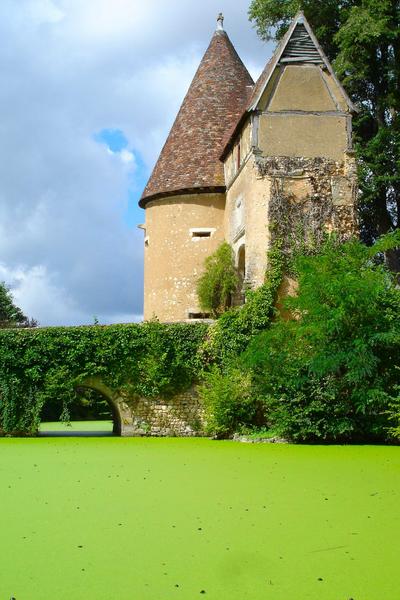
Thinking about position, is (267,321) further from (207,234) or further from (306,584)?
(306,584)

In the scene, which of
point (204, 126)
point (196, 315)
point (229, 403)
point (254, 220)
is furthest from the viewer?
point (204, 126)

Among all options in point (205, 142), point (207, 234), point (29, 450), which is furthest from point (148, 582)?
point (205, 142)

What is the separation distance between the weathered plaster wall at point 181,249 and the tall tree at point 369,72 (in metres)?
4.73

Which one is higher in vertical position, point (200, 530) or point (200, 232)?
point (200, 232)

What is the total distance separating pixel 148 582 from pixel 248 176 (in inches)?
600

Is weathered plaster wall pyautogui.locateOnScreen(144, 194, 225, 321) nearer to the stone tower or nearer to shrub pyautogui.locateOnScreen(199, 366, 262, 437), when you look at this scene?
the stone tower

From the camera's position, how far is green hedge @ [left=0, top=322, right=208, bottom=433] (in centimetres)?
1880

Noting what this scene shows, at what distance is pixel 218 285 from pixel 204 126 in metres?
5.41

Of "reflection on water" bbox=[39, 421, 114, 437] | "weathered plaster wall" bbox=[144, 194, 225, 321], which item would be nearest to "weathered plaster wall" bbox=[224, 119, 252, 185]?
"weathered plaster wall" bbox=[144, 194, 225, 321]

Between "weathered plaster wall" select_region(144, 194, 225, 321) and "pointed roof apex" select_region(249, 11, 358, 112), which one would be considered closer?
"pointed roof apex" select_region(249, 11, 358, 112)

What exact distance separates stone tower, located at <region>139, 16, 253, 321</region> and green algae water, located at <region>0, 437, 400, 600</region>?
10099mm

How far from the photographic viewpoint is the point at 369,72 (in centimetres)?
2336

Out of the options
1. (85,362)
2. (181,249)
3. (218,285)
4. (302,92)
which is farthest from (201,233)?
(85,362)

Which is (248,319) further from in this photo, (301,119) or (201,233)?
(301,119)
